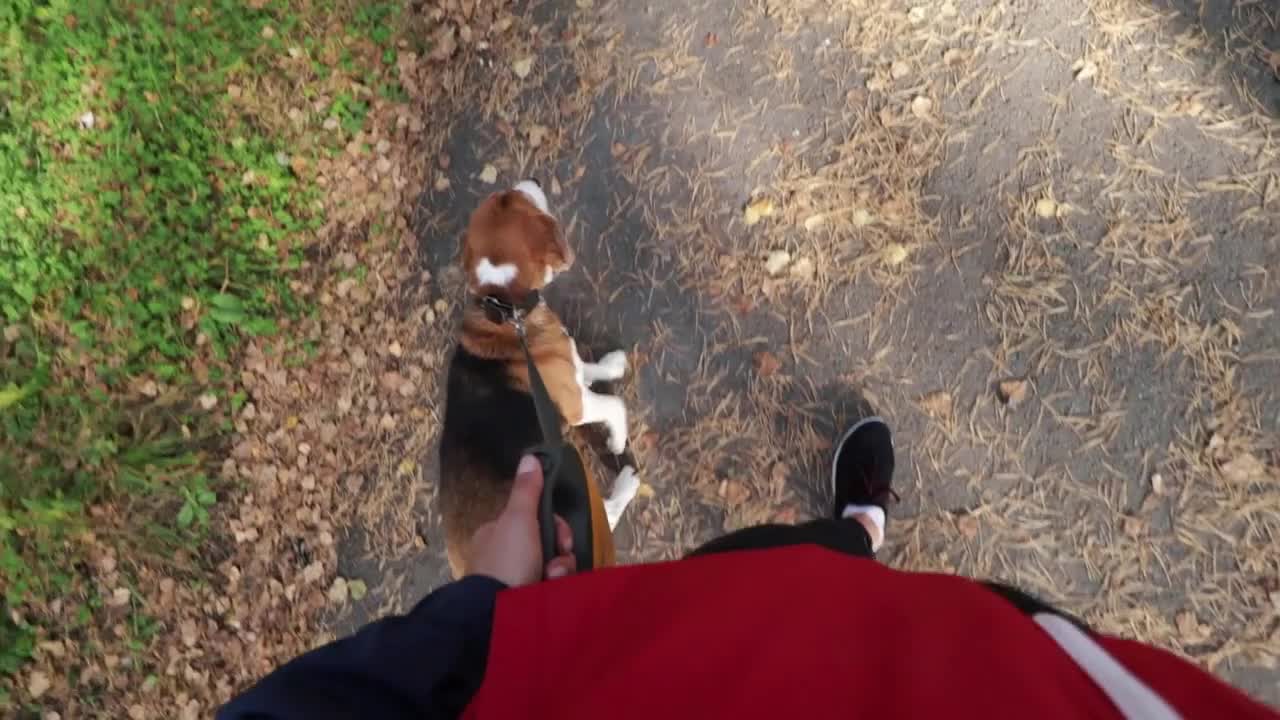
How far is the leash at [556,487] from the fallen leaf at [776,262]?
3.54 feet

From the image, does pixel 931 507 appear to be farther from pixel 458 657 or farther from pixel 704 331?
pixel 458 657

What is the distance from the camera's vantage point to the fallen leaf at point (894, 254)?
9.73ft

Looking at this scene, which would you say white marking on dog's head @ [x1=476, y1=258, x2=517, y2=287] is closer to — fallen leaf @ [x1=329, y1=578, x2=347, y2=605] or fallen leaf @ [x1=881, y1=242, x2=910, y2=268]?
fallen leaf @ [x1=881, y1=242, x2=910, y2=268]

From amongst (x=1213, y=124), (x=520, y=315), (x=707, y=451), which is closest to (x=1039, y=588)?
(x=707, y=451)

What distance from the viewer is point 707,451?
3.15m

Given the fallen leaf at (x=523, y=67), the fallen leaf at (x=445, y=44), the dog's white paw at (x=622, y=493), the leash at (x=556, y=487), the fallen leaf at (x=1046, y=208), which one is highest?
the fallen leaf at (x=445, y=44)

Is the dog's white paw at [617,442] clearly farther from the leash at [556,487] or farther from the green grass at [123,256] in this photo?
the green grass at [123,256]

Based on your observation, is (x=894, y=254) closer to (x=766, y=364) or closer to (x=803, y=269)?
(x=803, y=269)

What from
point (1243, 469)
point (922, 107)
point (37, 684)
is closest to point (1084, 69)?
point (922, 107)

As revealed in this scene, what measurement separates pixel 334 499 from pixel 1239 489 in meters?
3.71

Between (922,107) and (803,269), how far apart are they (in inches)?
32.1

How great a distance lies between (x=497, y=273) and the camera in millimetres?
2844

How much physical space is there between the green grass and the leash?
1.70m

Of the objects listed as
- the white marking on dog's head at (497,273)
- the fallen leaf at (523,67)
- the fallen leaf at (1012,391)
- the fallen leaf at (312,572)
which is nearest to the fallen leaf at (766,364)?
the fallen leaf at (1012,391)
